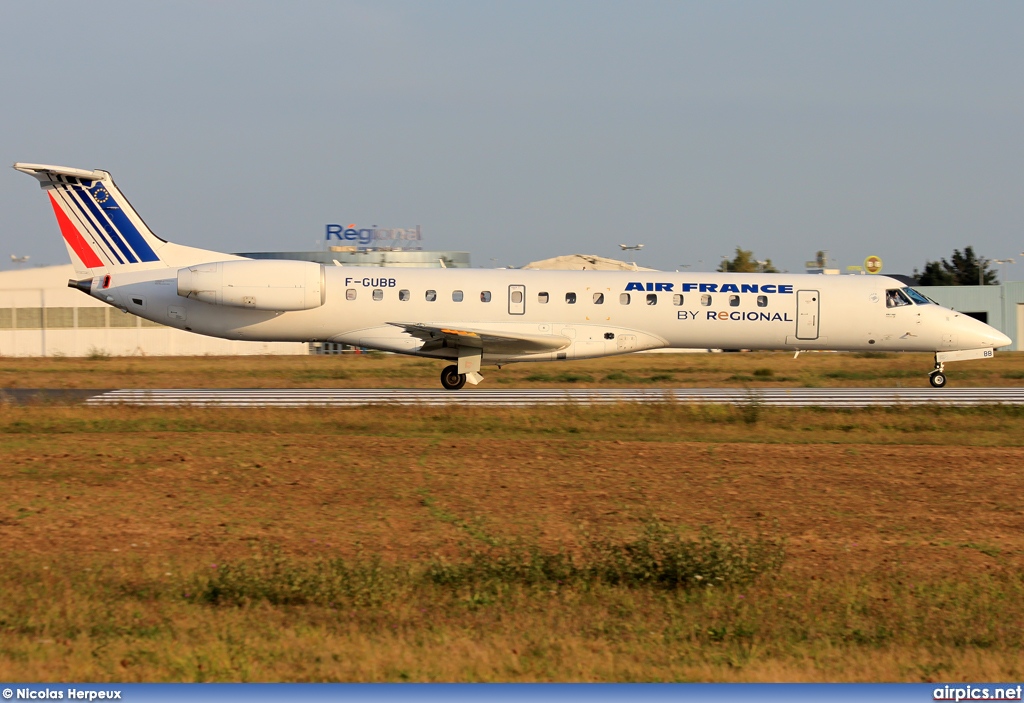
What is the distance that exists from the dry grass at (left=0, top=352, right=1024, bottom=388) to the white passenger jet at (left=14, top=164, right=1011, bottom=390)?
3.31 meters

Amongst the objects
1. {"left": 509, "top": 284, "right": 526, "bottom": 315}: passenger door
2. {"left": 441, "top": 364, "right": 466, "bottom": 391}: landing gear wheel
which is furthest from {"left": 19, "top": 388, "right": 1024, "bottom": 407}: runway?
{"left": 509, "top": 284, "right": 526, "bottom": 315}: passenger door

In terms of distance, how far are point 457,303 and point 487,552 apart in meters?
14.7

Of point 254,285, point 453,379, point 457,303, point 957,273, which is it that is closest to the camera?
point 254,285

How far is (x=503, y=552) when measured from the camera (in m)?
9.52

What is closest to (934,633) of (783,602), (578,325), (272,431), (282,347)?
(783,602)

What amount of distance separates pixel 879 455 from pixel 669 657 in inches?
369

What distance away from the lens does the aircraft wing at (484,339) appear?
2289 cm

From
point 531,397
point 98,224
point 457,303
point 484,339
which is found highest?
point 98,224

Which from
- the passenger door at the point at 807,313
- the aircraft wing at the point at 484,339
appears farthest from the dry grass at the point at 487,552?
the passenger door at the point at 807,313

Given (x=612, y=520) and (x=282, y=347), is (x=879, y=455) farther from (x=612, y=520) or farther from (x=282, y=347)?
(x=282, y=347)

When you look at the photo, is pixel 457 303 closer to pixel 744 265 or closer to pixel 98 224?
pixel 98 224

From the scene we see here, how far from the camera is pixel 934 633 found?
25.1 ft

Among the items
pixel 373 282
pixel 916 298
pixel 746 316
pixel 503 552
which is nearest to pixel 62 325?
pixel 373 282

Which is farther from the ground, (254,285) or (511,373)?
(254,285)
